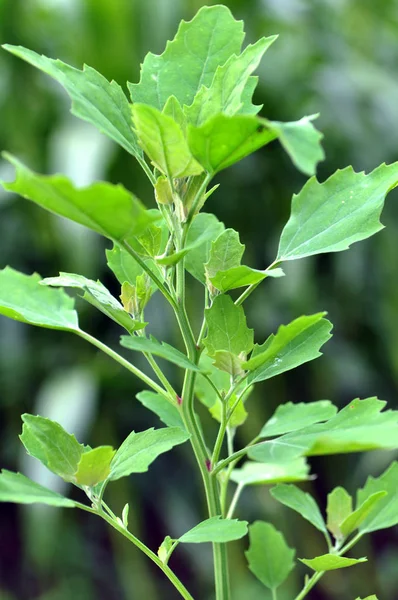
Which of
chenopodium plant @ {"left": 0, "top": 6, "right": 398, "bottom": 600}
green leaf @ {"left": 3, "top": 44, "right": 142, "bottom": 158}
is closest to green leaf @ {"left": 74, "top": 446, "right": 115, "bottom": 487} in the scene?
chenopodium plant @ {"left": 0, "top": 6, "right": 398, "bottom": 600}

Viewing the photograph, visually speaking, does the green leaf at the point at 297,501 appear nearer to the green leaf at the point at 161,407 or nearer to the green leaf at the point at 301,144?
the green leaf at the point at 161,407

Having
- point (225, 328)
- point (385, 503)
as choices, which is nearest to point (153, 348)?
point (225, 328)

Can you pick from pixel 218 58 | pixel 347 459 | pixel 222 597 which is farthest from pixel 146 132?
pixel 347 459

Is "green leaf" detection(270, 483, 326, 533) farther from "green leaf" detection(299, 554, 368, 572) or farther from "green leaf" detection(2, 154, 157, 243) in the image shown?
"green leaf" detection(2, 154, 157, 243)

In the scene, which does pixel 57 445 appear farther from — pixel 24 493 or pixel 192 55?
pixel 192 55

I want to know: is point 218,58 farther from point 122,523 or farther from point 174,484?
point 174,484

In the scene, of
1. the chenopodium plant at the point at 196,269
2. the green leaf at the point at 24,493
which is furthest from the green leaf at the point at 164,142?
the green leaf at the point at 24,493

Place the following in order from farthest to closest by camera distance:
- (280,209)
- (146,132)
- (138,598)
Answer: (280,209) < (138,598) < (146,132)

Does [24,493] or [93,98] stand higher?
[93,98]
